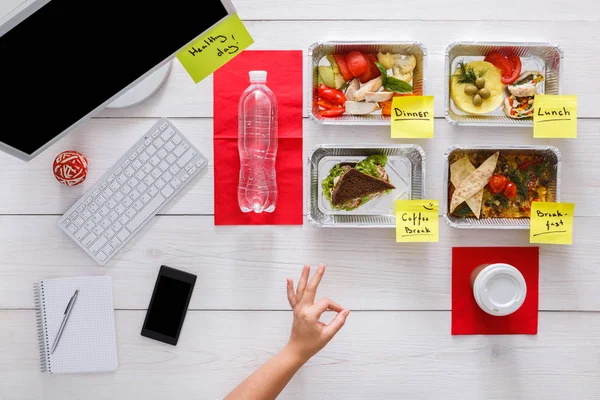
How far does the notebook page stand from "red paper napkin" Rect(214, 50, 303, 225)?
0.31 meters

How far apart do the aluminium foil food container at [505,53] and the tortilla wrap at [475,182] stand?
82 mm

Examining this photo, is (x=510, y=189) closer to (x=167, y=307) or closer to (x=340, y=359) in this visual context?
(x=340, y=359)

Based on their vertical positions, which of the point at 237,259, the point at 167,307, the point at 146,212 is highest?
the point at 146,212

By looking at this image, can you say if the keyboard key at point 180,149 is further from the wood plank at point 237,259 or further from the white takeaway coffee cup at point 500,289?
the white takeaway coffee cup at point 500,289

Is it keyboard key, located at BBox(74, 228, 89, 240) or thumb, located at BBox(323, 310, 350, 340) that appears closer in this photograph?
thumb, located at BBox(323, 310, 350, 340)

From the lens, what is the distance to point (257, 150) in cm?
102

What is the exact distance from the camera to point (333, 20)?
101 cm

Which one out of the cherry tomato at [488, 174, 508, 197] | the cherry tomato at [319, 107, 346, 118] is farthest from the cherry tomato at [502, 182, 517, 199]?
the cherry tomato at [319, 107, 346, 118]

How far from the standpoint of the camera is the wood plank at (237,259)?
1.03 metres

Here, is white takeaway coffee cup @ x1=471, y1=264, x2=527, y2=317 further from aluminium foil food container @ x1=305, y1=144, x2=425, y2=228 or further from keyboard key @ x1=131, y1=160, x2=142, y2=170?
keyboard key @ x1=131, y1=160, x2=142, y2=170

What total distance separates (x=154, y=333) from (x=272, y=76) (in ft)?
2.01

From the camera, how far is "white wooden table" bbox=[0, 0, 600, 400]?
3.34 ft

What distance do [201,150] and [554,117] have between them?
741 mm

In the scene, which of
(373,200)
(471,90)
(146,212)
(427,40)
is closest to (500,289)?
(373,200)
